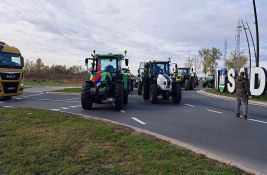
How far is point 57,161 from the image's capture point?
6395mm

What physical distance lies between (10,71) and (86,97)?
7003mm

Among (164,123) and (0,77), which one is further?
(0,77)

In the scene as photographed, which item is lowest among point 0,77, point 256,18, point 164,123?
point 164,123

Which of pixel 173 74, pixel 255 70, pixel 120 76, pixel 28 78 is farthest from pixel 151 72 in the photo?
pixel 28 78

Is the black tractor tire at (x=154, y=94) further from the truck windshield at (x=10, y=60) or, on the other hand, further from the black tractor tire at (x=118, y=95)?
the truck windshield at (x=10, y=60)

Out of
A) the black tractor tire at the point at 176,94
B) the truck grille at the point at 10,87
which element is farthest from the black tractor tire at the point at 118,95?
the truck grille at the point at 10,87

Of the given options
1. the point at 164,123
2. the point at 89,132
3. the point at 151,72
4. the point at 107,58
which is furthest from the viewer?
the point at 151,72

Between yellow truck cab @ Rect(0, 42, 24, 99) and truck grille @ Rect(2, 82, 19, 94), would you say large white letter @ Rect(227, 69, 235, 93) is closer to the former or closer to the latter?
yellow truck cab @ Rect(0, 42, 24, 99)

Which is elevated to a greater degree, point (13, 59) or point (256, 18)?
point (256, 18)

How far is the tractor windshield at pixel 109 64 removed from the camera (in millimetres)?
17375

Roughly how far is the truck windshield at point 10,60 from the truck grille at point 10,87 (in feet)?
3.24

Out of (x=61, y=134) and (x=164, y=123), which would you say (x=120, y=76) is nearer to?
(x=164, y=123)

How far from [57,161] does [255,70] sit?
21.7 m

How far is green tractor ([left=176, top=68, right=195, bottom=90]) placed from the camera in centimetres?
4009
